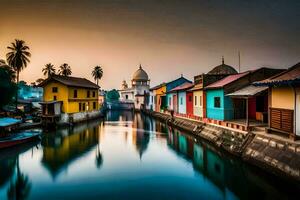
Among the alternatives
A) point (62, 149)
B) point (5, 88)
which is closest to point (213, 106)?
point (62, 149)

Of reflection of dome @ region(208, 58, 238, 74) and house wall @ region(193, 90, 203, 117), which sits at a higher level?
reflection of dome @ region(208, 58, 238, 74)

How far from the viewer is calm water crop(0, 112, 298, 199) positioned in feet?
35.4

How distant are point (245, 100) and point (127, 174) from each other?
1567cm

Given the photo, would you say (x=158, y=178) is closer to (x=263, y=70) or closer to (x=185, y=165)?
(x=185, y=165)

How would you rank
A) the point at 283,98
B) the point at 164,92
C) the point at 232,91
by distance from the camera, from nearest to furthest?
the point at 283,98 < the point at 232,91 < the point at 164,92

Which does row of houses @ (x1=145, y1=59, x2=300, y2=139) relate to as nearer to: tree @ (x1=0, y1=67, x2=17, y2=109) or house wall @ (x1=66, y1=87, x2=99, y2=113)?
house wall @ (x1=66, y1=87, x2=99, y2=113)

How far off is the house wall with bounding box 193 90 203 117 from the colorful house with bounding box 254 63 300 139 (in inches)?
481

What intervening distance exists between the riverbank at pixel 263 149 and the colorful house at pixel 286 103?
1039 millimetres

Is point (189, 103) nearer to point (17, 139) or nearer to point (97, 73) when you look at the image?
point (17, 139)

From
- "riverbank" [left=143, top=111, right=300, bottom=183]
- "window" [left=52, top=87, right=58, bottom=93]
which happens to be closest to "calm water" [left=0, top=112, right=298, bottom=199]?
"riverbank" [left=143, top=111, right=300, bottom=183]

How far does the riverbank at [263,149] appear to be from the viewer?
1105 centimetres

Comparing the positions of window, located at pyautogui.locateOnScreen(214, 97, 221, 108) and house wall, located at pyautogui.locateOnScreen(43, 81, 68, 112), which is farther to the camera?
house wall, located at pyautogui.locateOnScreen(43, 81, 68, 112)

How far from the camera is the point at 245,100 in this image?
22.9m

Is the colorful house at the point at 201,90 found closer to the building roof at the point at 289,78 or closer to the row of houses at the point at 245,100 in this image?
the row of houses at the point at 245,100
